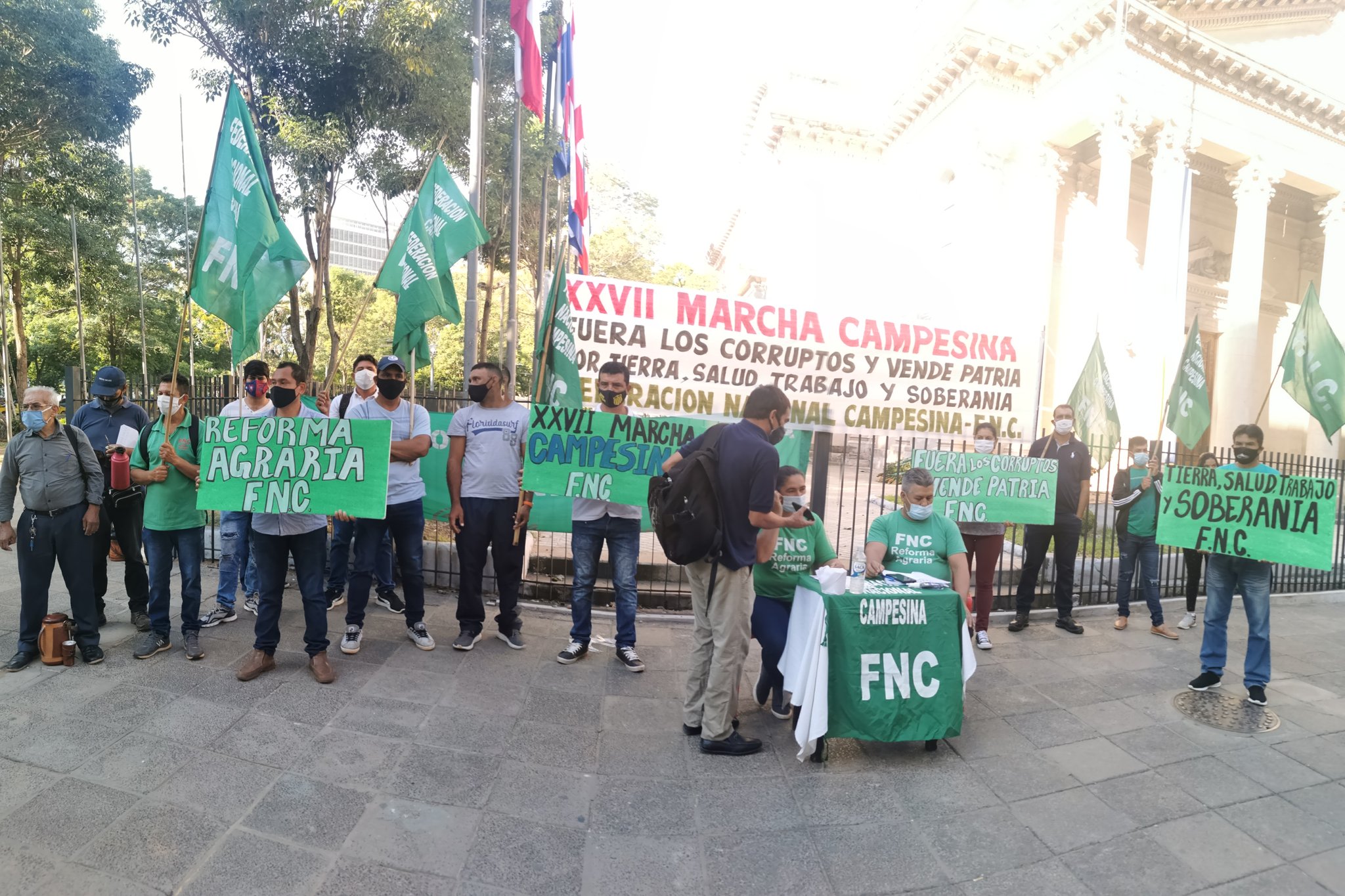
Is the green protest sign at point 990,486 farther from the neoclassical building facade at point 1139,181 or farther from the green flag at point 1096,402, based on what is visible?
the neoclassical building facade at point 1139,181

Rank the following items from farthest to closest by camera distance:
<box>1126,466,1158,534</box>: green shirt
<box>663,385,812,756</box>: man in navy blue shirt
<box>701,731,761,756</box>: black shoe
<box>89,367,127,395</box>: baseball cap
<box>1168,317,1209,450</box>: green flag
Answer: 1. <box>1168,317,1209,450</box>: green flag
2. <box>1126,466,1158,534</box>: green shirt
3. <box>89,367,127,395</box>: baseball cap
4. <box>701,731,761,756</box>: black shoe
5. <box>663,385,812,756</box>: man in navy blue shirt

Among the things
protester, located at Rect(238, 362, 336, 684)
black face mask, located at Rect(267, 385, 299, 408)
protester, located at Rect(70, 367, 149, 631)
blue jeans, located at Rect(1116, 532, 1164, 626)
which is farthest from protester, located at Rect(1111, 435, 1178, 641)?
protester, located at Rect(70, 367, 149, 631)

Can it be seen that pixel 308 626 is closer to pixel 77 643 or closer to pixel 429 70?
pixel 77 643

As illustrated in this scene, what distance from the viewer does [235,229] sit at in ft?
15.9

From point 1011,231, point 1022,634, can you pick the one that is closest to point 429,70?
point 1022,634

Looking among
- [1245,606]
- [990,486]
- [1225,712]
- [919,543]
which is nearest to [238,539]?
[919,543]

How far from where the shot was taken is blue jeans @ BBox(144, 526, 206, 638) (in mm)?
4895

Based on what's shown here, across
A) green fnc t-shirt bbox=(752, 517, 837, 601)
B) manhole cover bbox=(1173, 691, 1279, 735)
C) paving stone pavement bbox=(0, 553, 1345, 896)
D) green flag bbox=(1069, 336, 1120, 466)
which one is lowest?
paving stone pavement bbox=(0, 553, 1345, 896)

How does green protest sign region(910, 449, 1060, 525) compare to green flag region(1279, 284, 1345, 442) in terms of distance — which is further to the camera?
green flag region(1279, 284, 1345, 442)

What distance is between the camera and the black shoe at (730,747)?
403cm

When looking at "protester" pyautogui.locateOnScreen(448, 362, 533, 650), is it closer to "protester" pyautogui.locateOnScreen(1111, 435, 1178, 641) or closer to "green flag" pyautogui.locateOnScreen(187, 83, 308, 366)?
"green flag" pyautogui.locateOnScreen(187, 83, 308, 366)

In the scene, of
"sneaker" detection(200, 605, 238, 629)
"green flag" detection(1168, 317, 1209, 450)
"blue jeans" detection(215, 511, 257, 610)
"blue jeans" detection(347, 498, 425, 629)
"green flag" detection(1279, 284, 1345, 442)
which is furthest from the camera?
"green flag" detection(1168, 317, 1209, 450)

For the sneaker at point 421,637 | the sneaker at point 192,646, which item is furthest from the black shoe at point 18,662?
the sneaker at point 421,637

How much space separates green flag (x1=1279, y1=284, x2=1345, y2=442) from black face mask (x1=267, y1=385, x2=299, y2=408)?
876cm
